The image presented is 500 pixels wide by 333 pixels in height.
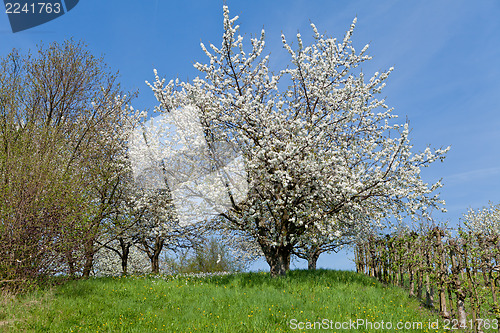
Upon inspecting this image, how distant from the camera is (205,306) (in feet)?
34.5

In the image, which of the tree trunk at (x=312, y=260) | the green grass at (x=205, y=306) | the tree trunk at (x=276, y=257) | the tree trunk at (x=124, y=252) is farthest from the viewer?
the tree trunk at (x=312, y=260)

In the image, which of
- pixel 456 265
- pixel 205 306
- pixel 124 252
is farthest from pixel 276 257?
pixel 124 252

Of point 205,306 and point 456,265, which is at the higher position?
point 456,265

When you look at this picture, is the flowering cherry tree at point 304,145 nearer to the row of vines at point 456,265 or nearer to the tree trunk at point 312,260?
the row of vines at point 456,265

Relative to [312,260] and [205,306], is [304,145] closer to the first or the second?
[205,306]

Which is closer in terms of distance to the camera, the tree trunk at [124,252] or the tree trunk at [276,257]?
the tree trunk at [276,257]

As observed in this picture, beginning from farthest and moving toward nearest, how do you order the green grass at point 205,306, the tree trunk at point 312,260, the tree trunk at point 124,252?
1. the tree trunk at point 312,260
2. the tree trunk at point 124,252
3. the green grass at point 205,306

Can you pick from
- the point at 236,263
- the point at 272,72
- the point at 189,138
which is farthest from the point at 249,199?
the point at 236,263

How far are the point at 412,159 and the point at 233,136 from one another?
651 cm

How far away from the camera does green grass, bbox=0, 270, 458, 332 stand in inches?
364

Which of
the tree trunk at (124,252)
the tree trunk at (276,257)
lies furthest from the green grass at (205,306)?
the tree trunk at (124,252)

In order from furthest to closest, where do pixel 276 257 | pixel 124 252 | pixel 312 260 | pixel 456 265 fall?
pixel 312 260 → pixel 124 252 → pixel 276 257 → pixel 456 265

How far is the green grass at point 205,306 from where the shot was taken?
9234mm

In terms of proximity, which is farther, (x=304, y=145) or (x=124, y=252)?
(x=124, y=252)
